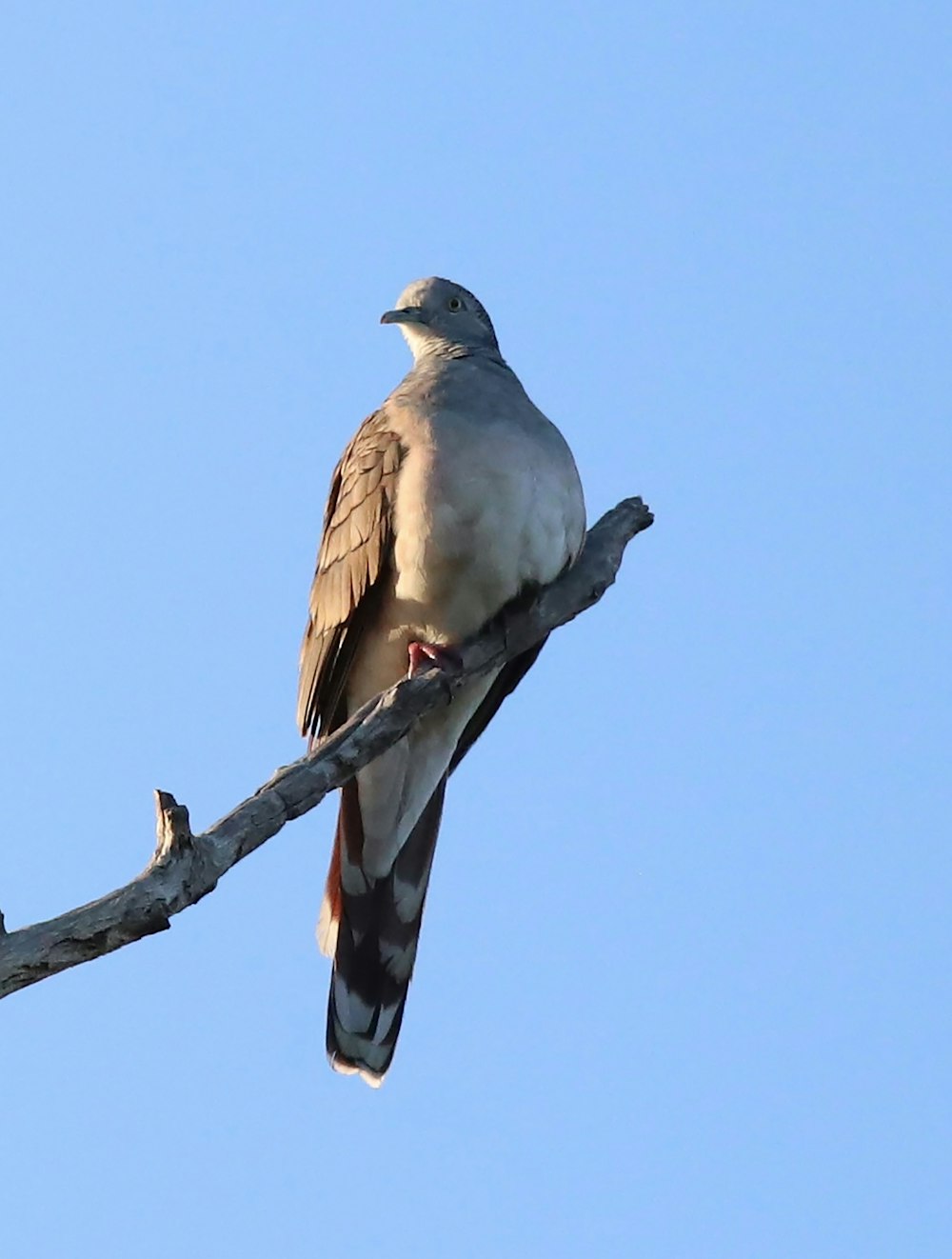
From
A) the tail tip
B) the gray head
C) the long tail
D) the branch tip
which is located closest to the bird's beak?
the gray head

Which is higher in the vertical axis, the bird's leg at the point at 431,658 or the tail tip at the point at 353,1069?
the bird's leg at the point at 431,658

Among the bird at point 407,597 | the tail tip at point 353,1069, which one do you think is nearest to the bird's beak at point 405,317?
the bird at point 407,597

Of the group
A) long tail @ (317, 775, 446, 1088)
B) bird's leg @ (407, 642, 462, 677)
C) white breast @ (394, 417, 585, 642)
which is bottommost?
long tail @ (317, 775, 446, 1088)

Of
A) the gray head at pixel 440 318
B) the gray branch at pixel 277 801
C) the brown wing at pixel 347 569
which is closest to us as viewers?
the gray branch at pixel 277 801

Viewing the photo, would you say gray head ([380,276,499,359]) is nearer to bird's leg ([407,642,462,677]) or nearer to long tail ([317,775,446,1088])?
bird's leg ([407,642,462,677])

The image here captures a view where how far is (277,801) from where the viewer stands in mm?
5121

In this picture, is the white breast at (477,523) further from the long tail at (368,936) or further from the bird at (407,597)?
the long tail at (368,936)

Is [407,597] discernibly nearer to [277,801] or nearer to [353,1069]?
[353,1069]

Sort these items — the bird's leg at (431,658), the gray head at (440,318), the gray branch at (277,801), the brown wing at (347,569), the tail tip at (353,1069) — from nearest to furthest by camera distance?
the gray branch at (277,801)
the bird's leg at (431,658)
the tail tip at (353,1069)
the brown wing at (347,569)
the gray head at (440,318)

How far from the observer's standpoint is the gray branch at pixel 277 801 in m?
4.44

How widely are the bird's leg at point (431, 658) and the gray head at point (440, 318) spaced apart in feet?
5.29

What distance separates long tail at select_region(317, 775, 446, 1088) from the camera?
696cm

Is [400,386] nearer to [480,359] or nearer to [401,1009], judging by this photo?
[480,359]

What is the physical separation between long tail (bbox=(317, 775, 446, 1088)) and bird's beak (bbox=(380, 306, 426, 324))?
2053mm
